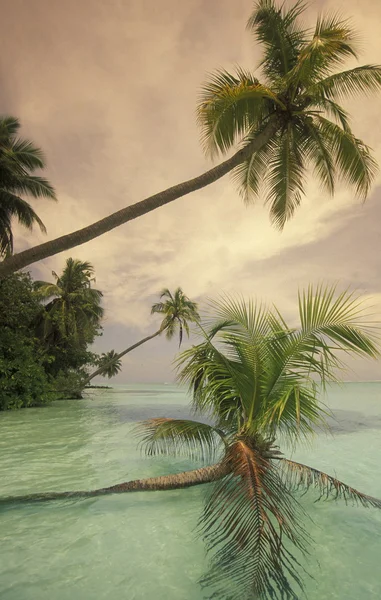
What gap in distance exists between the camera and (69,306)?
2342cm

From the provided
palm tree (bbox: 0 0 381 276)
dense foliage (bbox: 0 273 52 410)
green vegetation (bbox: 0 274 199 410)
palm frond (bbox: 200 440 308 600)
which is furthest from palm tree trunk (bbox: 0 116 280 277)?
dense foliage (bbox: 0 273 52 410)

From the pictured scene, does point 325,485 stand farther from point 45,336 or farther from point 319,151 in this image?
point 45,336

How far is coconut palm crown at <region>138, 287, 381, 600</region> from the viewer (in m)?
2.24

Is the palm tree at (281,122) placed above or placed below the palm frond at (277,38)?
below

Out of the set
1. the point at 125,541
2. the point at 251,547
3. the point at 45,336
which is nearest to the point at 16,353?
the point at 45,336

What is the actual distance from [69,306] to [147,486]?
2077cm

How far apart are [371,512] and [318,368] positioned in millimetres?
2418

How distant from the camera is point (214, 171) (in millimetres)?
6012

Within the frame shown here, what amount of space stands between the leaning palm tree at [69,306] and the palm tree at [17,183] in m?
6.42

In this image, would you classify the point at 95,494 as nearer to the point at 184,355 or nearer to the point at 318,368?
the point at 184,355

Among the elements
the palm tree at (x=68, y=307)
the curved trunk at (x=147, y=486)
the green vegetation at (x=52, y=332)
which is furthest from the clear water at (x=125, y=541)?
the palm tree at (x=68, y=307)

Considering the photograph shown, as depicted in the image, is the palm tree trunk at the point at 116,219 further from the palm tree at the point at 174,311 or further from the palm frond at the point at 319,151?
the palm tree at the point at 174,311

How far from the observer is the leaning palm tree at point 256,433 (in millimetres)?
2252

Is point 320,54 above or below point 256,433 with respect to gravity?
above
